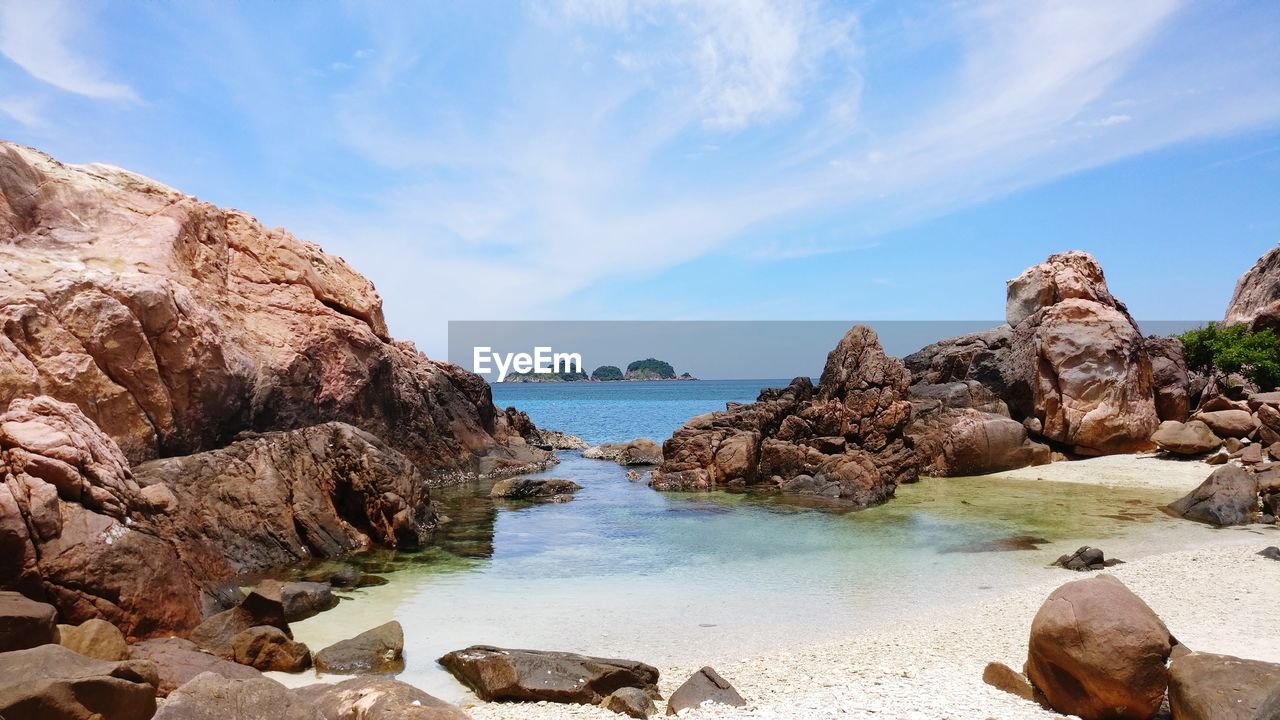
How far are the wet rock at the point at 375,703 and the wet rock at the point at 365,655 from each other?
2.25 meters

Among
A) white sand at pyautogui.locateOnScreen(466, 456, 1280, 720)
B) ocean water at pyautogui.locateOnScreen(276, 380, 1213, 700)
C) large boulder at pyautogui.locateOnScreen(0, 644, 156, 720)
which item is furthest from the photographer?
ocean water at pyautogui.locateOnScreen(276, 380, 1213, 700)

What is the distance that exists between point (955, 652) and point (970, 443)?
66.9 ft

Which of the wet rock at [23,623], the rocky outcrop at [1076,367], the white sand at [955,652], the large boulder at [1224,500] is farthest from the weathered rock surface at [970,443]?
the wet rock at [23,623]

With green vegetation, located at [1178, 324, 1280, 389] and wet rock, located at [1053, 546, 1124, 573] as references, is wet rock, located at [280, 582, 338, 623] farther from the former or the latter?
green vegetation, located at [1178, 324, 1280, 389]

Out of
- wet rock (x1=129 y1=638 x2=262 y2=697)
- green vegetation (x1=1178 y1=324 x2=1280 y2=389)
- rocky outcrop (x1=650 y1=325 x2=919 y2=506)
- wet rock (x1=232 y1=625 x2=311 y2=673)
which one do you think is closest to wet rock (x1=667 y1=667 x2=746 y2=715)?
wet rock (x1=129 y1=638 x2=262 y2=697)

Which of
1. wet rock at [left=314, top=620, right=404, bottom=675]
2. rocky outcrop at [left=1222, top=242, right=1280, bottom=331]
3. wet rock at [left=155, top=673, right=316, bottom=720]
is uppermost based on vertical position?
rocky outcrop at [left=1222, top=242, right=1280, bottom=331]

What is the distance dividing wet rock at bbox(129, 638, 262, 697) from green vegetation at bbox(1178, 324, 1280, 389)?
37079 millimetres

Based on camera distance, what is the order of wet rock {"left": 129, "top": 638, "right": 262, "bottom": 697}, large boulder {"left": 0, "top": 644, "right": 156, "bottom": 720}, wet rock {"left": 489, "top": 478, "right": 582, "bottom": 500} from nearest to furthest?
large boulder {"left": 0, "top": 644, "right": 156, "bottom": 720} → wet rock {"left": 129, "top": 638, "right": 262, "bottom": 697} → wet rock {"left": 489, "top": 478, "right": 582, "bottom": 500}

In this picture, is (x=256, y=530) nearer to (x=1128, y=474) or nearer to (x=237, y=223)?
(x=237, y=223)

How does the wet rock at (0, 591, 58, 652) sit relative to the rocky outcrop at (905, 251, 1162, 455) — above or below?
below

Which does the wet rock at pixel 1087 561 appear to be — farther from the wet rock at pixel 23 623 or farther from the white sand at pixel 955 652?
the wet rock at pixel 23 623

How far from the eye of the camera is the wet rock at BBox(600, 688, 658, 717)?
763 centimetres

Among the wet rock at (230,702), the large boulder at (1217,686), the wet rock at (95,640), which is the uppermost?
the wet rock at (230,702)

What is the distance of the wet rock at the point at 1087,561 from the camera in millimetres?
13641
